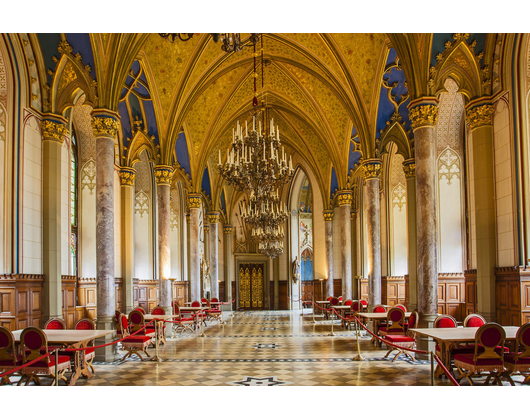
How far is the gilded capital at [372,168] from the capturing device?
14.8 metres

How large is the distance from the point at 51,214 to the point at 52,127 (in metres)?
2.05

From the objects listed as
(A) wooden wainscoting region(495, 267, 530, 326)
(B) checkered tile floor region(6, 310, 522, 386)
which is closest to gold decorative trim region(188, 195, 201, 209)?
(B) checkered tile floor region(6, 310, 522, 386)

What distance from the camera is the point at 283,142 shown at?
82.7 feet

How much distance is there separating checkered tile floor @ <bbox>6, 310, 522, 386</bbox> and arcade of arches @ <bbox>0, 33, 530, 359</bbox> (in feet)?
5.21

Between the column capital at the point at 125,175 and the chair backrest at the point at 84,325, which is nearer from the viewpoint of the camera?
the chair backrest at the point at 84,325

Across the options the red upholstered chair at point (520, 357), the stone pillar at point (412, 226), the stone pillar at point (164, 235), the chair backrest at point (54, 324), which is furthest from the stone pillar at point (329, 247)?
the red upholstered chair at point (520, 357)

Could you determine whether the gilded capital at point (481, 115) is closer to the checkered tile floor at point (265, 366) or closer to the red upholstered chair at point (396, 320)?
the red upholstered chair at point (396, 320)

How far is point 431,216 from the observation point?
947 centimetres

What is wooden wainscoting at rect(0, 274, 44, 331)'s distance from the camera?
30.2 ft

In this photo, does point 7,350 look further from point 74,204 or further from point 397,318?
point 74,204

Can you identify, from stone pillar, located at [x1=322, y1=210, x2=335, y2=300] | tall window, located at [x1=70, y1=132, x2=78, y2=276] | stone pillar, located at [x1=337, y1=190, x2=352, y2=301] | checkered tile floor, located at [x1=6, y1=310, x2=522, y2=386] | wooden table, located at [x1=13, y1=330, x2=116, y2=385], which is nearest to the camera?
wooden table, located at [x1=13, y1=330, x2=116, y2=385]

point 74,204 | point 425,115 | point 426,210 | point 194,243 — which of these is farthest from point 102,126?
point 194,243

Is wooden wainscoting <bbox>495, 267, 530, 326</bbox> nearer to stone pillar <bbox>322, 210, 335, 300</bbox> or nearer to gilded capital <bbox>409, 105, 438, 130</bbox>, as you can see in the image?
Result: gilded capital <bbox>409, 105, 438, 130</bbox>
